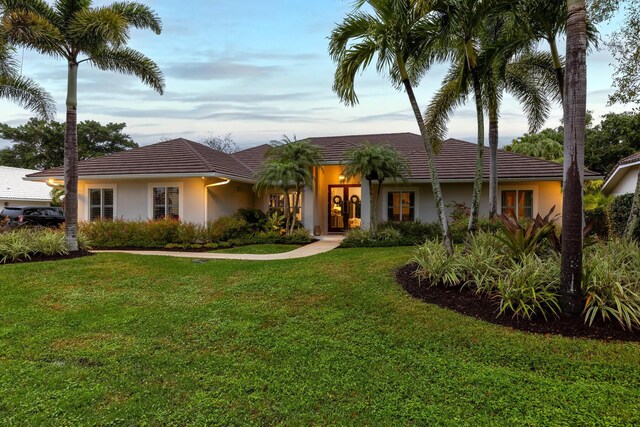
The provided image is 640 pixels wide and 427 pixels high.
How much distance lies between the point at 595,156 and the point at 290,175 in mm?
24197

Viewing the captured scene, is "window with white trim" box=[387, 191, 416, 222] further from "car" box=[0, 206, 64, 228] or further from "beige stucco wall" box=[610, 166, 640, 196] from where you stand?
"car" box=[0, 206, 64, 228]

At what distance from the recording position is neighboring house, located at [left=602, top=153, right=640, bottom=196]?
12.6 metres

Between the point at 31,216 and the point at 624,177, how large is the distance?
89.9 feet

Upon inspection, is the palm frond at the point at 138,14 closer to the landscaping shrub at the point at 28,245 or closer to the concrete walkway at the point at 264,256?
the landscaping shrub at the point at 28,245

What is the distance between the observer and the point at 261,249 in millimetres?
12391

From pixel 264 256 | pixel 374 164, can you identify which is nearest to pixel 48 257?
pixel 264 256

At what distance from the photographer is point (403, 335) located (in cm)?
449

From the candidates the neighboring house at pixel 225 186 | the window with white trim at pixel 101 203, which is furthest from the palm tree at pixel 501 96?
the window with white trim at pixel 101 203

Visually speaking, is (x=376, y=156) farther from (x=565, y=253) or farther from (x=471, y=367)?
(x=471, y=367)

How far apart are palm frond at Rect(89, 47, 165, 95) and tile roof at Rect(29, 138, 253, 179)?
3009 mm

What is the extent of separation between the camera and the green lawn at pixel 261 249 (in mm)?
11859

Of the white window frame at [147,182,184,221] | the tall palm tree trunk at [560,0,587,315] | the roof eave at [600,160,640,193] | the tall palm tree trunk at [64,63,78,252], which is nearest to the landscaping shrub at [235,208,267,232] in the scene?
the white window frame at [147,182,184,221]

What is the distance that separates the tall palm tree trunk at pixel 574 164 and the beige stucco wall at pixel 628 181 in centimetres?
1144

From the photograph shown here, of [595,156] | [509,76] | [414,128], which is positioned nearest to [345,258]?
[509,76]
